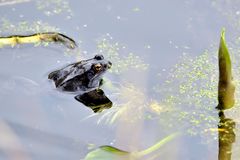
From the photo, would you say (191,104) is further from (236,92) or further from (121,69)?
(121,69)

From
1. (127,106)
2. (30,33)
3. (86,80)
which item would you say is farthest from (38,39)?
(127,106)

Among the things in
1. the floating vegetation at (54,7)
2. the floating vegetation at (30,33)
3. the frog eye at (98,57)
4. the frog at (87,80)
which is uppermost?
the floating vegetation at (54,7)

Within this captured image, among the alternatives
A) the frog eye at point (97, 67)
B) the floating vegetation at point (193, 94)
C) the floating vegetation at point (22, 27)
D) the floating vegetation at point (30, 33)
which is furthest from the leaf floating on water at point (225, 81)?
the floating vegetation at point (22, 27)

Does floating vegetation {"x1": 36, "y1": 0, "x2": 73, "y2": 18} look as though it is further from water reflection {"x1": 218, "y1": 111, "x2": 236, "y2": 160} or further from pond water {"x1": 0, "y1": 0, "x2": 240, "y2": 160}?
water reflection {"x1": 218, "y1": 111, "x2": 236, "y2": 160}

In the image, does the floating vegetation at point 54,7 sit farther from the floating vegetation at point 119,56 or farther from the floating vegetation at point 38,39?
the floating vegetation at point 119,56

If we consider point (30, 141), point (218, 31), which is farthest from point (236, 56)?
point (30, 141)

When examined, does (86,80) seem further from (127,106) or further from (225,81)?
(225,81)
